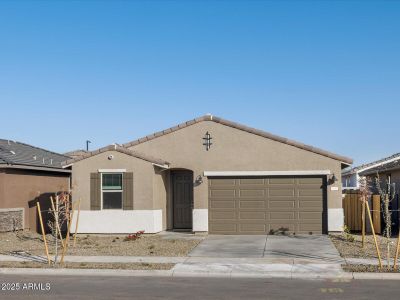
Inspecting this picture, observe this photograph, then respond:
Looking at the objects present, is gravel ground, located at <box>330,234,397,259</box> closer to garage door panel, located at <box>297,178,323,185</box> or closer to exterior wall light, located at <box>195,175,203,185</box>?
garage door panel, located at <box>297,178,323,185</box>

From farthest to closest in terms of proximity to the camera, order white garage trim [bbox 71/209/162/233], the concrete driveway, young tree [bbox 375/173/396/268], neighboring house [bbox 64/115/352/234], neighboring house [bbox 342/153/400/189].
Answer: neighboring house [bbox 342/153/400/189] → neighboring house [bbox 64/115/352/234] → white garage trim [bbox 71/209/162/233] → the concrete driveway → young tree [bbox 375/173/396/268]

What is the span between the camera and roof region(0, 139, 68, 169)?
22.3 m

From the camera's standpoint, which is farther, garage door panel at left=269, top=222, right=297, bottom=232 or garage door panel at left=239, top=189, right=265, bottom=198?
garage door panel at left=239, top=189, right=265, bottom=198

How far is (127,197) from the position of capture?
20750mm

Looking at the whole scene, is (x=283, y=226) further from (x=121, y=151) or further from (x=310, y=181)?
(x=121, y=151)

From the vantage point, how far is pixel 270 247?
1767 cm

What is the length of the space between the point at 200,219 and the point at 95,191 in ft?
13.0

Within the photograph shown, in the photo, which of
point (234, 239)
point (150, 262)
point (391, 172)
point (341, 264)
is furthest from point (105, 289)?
point (391, 172)

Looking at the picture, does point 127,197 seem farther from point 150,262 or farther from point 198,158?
point 150,262

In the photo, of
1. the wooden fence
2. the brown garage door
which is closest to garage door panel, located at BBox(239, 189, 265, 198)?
the brown garage door

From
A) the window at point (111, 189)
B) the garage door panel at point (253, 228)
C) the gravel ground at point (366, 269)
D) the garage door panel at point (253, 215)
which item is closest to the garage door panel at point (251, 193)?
the garage door panel at point (253, 215)

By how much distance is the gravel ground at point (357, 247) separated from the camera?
52.4 ft

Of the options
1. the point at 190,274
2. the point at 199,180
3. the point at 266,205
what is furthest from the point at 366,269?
the point at 199,180

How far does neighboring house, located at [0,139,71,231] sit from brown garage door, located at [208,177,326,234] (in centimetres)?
592
